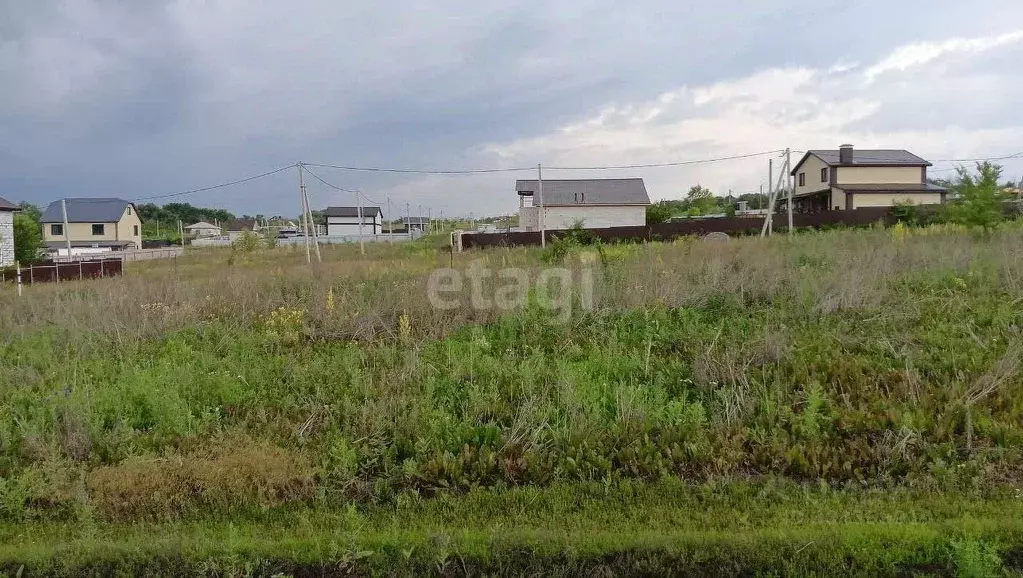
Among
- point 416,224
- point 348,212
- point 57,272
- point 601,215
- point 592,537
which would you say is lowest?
point 592,537

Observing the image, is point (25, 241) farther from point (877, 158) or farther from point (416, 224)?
point (416, 224)

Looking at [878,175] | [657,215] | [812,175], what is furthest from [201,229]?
[878,175]

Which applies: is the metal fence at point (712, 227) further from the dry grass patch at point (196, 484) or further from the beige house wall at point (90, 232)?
the beige house wall at point (90, 232)

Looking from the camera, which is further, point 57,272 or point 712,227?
point 712,227

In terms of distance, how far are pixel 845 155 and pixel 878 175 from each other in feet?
8.21

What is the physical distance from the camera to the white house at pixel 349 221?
71375 mm

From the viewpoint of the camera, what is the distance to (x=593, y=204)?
132ft

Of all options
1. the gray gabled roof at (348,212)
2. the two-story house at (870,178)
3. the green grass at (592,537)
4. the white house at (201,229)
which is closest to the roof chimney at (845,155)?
the two-story house at (870,178)

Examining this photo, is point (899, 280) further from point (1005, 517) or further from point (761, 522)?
point (761, 522)

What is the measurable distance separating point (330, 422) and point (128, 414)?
Result: 184 centimetres

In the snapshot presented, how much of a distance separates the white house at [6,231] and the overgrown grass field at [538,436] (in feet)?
89.4

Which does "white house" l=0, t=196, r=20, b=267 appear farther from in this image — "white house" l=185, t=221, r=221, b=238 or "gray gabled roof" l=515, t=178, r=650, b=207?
"white house" l=185, t=221, r=221, b=238

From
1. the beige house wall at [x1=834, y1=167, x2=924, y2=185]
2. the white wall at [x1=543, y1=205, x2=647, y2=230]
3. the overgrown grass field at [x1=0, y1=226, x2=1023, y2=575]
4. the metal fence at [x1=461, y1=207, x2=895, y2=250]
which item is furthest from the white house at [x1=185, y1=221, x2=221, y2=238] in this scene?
the overgrown grass field at [x1=0, y1=226, x2=1023, y2=575]

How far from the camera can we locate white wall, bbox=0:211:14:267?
27075 millimetres
